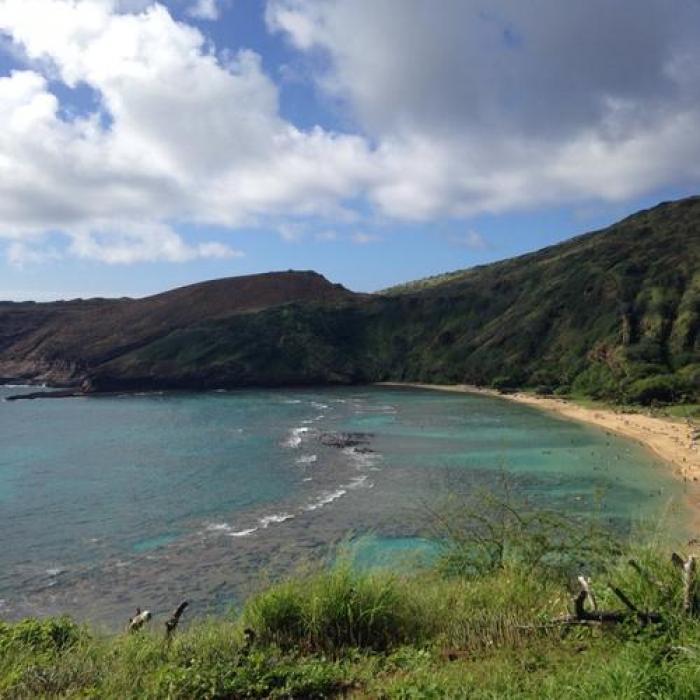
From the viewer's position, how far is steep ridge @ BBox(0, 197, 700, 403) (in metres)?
94.0

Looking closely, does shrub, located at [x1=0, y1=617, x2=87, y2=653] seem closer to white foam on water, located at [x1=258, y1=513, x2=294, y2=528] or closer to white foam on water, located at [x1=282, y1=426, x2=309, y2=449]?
white foam on water, located at [x1=258, y1=513, x2=294, y2=528]

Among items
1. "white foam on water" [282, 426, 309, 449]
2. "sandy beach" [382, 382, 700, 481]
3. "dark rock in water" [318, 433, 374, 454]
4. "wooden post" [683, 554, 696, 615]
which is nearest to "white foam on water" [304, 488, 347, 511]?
"dark rock in water" [318, 433, 374, 454]

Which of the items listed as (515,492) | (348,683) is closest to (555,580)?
(348,683)

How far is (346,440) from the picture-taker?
59.9 meters

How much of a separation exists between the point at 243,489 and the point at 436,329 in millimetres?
92246

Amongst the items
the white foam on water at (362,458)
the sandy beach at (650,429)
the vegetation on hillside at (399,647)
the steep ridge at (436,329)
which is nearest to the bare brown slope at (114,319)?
the steep ridge at (436,329)

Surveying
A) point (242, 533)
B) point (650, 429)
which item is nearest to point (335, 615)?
point (242, 533)

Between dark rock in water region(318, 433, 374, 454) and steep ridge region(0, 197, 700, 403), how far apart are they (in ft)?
111

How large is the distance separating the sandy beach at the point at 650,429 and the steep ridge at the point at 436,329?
5.95 m

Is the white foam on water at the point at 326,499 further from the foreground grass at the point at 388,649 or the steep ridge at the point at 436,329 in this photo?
the steep ridge at the point at 436,329

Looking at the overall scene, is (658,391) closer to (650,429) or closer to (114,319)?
(650,429)

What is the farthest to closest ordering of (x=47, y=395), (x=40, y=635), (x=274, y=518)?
(x=47, y=395)
(x=274, y=518)
(x=40, y=635)

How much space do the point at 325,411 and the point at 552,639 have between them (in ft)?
246

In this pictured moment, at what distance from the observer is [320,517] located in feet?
114
